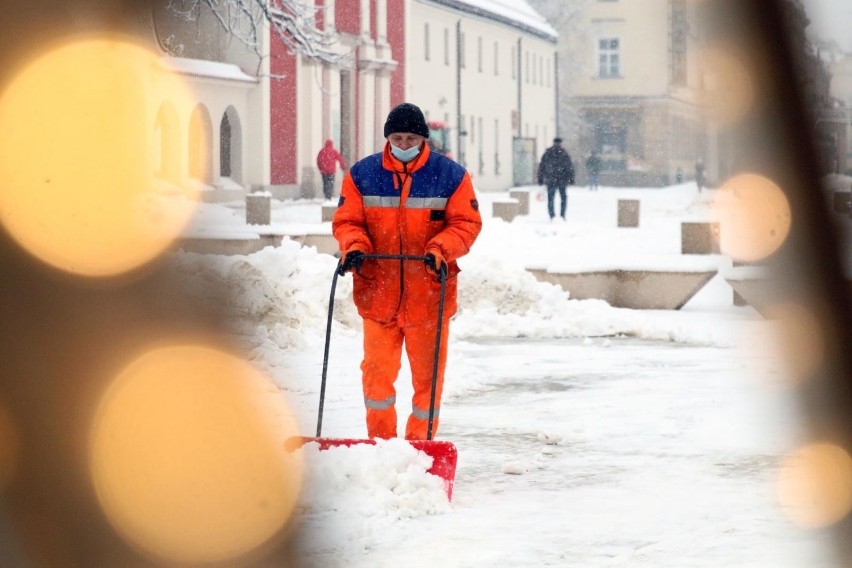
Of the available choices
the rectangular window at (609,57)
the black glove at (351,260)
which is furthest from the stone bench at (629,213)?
the rectangular window at (609,57)

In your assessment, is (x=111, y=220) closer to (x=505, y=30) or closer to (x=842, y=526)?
(x=842, y=526)

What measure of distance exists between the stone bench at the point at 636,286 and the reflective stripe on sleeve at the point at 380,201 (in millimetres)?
8154

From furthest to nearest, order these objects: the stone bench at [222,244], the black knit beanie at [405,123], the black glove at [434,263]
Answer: the stone bench at [222,244] < the black knit beanie at [405,123] < the black glove at [434,263]

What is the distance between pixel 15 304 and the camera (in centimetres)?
721

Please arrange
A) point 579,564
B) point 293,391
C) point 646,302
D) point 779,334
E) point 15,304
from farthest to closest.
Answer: point 646,302, point 779,334, point 293,391, point 15,304, point 579,564

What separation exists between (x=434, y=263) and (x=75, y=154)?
1.85 m

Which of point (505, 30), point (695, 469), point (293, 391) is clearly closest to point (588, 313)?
point (293, 391)

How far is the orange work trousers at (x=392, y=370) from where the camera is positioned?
24.0ft

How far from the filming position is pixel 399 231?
7.27 m

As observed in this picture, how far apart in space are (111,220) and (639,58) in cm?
7033

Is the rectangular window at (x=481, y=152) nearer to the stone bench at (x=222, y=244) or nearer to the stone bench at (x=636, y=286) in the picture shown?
the stone bench at (x=222, y=244)

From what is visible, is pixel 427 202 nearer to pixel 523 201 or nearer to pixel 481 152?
pixel 523 201

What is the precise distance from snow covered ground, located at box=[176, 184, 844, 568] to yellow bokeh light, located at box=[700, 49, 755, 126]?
154ft

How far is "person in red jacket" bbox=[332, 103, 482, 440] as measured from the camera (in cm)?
723
